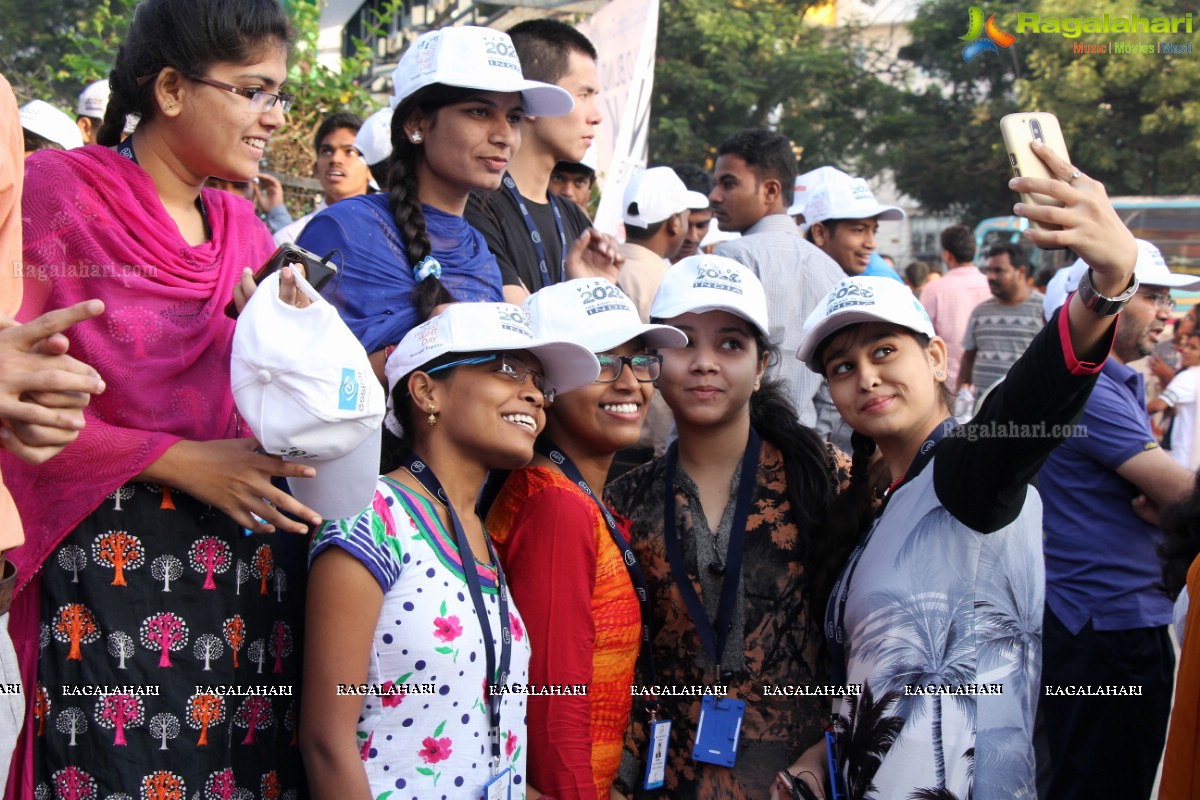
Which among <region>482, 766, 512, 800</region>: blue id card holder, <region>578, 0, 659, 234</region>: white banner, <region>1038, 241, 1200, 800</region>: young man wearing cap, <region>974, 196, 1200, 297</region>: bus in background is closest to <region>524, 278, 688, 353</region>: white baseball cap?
<region>482, 766, 512, 800</region>: blue id card holder

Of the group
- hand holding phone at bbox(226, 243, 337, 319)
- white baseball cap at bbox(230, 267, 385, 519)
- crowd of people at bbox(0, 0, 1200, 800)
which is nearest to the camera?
white baseball cap at bbox(230, 267, 385, 519)

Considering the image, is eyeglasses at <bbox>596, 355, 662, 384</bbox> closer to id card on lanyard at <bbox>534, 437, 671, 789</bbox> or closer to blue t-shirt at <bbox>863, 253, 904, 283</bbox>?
id card on lanyard at <bbox>534, 437, 671, 789</bbox>

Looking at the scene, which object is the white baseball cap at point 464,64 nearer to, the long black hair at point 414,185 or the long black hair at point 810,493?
the long black hair at point 414,185

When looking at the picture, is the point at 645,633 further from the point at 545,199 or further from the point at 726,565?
the point at 545,199

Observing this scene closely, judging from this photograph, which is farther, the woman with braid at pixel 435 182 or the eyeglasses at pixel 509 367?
the woman with braid at pixel 435 182

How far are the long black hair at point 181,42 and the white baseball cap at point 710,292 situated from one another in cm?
124

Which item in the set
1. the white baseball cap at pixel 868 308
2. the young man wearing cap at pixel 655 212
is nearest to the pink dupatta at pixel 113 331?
the white baseball cap at pixel 868 308

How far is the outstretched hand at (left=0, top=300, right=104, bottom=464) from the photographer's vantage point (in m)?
1.62

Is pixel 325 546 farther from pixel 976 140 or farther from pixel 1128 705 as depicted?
pixel 976 140

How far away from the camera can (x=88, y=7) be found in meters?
9.22

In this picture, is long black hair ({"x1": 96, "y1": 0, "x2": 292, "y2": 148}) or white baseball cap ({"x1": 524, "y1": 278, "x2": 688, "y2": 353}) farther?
white baseball cap ({"x1": 524, "y1": 278, "x2": 688, "y2": 353})

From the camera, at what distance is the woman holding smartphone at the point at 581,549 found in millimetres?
2570

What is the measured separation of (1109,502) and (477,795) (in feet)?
9.12

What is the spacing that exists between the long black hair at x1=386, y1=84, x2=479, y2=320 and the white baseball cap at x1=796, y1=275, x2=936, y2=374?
976mm
